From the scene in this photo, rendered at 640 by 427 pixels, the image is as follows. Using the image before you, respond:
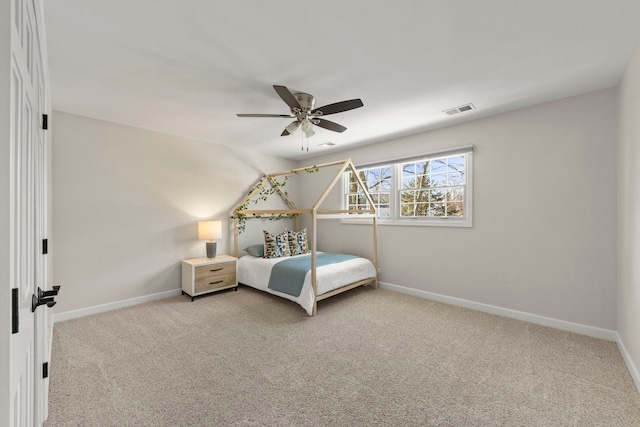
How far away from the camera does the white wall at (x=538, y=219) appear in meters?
2.79

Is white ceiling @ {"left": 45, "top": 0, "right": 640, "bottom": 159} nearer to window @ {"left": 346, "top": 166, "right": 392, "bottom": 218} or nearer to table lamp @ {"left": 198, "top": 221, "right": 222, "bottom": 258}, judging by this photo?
window @ {"left": 346, "top": 166, "right": 392, "bottom": 218}

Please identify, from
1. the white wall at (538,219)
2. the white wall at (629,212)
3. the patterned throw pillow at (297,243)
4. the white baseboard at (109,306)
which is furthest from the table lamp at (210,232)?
the white wall at (629,212)

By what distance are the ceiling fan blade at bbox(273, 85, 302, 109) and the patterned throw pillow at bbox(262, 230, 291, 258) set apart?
8.12 feet

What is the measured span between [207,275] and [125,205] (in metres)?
1.42

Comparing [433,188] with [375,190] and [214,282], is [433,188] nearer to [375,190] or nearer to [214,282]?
[375,190]

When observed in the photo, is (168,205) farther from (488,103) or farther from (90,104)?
(488,103)

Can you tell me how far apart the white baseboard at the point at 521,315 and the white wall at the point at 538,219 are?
0.16 ft

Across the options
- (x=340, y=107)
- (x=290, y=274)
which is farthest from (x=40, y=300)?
(x=290, y=274)

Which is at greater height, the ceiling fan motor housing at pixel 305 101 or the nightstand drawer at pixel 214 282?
the ceiling fan motor housing at pixel 305 101

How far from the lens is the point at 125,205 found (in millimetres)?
3736

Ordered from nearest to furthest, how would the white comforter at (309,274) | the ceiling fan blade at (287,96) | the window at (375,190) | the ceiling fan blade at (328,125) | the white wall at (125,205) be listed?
the ceiling fan blade at (287,96) < the ceiling fan blade at (328,125) < the white wall at (125,205) < the white comforter at (309,274) < the window at (375,190)

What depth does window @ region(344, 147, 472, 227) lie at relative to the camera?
3777 millimetres

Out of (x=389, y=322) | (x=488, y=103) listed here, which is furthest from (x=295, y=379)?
(x=488, y=103)

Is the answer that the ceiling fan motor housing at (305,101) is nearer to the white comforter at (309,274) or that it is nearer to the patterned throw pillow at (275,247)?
the white comforter at (309,274)
